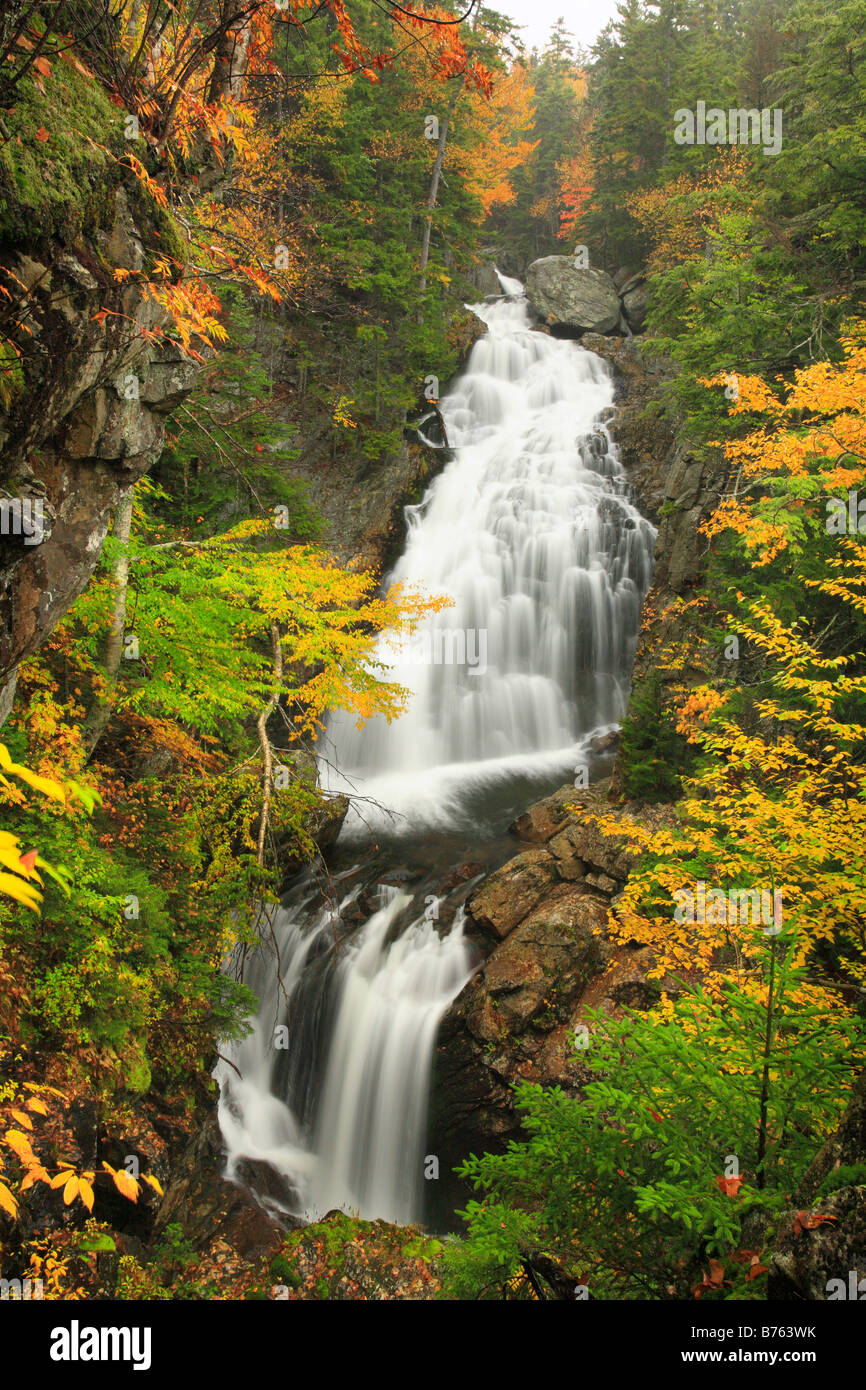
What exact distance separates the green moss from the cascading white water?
9.97m

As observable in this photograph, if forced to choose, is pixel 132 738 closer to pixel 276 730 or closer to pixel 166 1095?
pixel 166 1095

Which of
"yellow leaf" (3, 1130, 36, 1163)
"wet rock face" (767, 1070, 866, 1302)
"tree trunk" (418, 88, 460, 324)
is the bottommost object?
"wet rock face" (767, 1070, 866, 1302)

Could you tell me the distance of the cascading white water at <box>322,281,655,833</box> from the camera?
14727mm

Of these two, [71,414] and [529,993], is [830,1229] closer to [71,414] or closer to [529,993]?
[71,414]

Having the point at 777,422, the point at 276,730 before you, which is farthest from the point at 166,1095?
the point at 777,422

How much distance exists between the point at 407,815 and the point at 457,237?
1971 centimetres

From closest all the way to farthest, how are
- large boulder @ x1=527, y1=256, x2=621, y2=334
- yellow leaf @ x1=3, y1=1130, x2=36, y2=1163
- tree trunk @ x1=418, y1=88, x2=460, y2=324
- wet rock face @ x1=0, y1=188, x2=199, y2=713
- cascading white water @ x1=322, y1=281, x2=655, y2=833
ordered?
yellow leaf @ x1=3, y1=1130, x2=36, y2=1163, wet rock face @ x1=0, y1=188, x2=199, y2=713, cascading white water @ x1=322, y1=281, x2=655, y2=833, tree trunk @ x1=418, y1=88, x2=460, y2=324, large boulder @ x1=527, y1=256, x2=621, y2=334

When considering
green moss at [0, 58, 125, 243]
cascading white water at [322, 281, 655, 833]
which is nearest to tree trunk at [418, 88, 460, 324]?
cascading white water at [322, 281, 655, 833]

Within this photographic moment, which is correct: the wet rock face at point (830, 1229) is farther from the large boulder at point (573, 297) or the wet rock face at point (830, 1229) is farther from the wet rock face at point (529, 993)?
the large boulder at point (573, 297)

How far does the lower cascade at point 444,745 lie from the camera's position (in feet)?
28.1

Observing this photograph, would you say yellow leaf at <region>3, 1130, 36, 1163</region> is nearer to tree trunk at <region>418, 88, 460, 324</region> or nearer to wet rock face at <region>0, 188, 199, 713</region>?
wet rock face at <region>0, 188, 199, 713</region>

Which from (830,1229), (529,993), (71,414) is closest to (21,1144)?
(830,1229)
